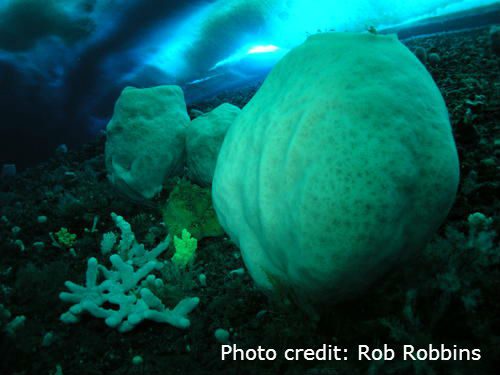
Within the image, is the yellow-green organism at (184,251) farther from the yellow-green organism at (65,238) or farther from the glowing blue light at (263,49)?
the glowing blue light at (263,49)

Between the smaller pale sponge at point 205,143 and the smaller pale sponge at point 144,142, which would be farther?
the smaller pale sponge at point 144,142

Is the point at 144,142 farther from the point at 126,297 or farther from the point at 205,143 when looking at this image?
the point at 126,297

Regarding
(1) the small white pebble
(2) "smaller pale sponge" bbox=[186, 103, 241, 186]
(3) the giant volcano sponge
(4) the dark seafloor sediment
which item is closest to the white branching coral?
(4) the dark seafloor sediment

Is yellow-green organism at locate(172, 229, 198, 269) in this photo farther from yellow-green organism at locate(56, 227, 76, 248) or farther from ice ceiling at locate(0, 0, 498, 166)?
ice ceiling at locate(0, 0, 498, 166)

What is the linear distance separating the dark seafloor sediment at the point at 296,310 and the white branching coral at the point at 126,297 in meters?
0.12

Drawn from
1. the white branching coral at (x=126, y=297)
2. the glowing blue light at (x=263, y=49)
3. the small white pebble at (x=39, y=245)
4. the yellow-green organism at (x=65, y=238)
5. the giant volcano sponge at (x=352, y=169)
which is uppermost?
the glowing blue light at (x=263, y=49)

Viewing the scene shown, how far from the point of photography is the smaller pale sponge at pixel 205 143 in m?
5.04

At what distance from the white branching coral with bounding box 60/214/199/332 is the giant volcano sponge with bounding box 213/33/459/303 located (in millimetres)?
1263

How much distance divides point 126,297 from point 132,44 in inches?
418

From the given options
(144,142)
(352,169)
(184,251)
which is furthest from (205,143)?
(352,169)

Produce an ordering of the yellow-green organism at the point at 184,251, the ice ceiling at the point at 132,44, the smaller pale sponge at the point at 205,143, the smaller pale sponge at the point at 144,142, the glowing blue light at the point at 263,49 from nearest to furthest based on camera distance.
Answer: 1. the yellow-green organism at the point at 184,251
2. the smaller pale sponge at the point at 205,143
3. the smaller pale sponge at the point at 144,142
4. the ice ceiling at the point at 132,44
5. the glowing blue light at the point at 263,49

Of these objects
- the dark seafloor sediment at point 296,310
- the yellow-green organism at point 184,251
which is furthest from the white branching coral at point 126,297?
the yellow-green organism at point 184,251

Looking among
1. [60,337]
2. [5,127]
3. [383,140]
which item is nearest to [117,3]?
[5,127]

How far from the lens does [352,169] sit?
1933 millimetres
